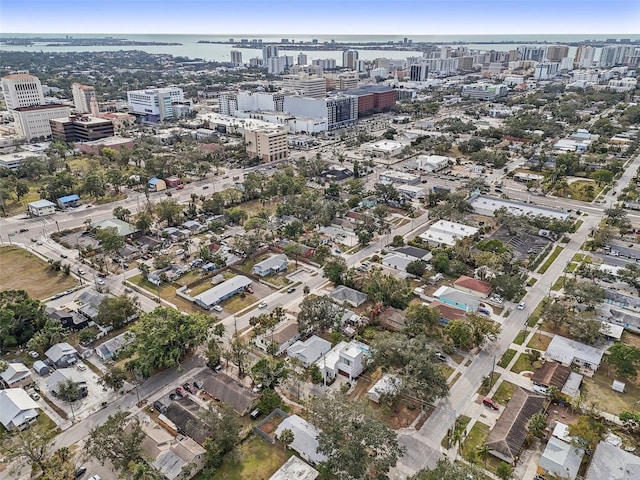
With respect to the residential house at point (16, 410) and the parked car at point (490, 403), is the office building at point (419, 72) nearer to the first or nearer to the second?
the parked car at point (490, 403)

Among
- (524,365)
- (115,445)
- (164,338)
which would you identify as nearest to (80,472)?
(115,445)

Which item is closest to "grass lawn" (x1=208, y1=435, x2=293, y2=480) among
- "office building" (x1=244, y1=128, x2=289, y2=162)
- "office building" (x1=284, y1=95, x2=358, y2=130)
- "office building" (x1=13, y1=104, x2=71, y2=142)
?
"office building" (x1=244, y1=128, x2=289, y2=162)

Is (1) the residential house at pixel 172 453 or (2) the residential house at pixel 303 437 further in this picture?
(2) the residential house at pixel 303 437

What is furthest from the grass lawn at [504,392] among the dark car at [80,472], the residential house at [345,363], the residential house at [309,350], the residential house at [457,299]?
the dark car at [80,472]

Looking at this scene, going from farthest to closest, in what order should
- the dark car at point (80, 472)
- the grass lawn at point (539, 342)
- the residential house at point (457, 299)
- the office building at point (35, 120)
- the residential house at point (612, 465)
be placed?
the office building at point (35, 120), the residential house at point (457, 299), the grass lawn at point (539, 342), the dark car at point (80, 472), the residential house at point (612, 465)

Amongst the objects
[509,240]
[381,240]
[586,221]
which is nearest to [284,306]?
[381,240]

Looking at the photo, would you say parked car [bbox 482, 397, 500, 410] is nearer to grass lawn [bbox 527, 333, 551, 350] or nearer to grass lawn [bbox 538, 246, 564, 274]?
grass lawn [bbox 527, 333, 551, 350]

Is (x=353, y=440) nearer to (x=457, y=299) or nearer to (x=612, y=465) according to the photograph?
(x=612, y=465)
